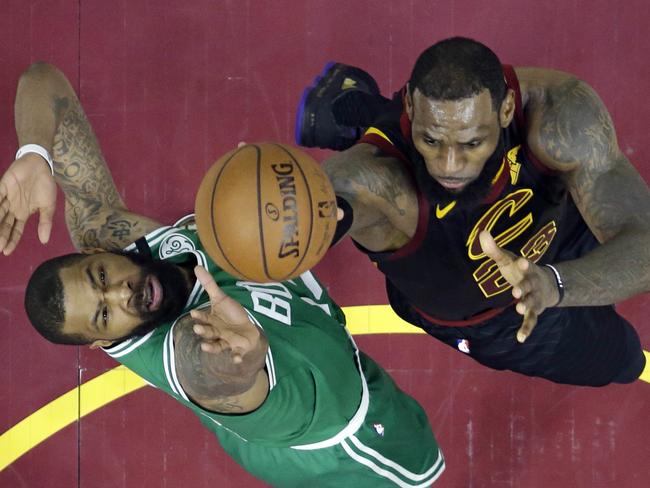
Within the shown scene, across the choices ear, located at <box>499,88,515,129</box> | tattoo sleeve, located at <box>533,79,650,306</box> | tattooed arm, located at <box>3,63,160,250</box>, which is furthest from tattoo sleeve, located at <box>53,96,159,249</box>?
tattoo sleeve, located at <box>533,79,650,306</box>

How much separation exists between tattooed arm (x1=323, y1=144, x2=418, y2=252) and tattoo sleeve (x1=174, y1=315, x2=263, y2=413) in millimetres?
622

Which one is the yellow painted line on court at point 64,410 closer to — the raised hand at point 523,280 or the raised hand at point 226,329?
the raised hand at point 226,329

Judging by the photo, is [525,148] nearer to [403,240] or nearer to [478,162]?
[478,162]

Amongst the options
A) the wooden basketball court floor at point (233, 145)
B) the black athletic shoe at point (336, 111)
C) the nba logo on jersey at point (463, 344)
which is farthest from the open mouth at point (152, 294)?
the wooden basketball court floor at point (233, 145)

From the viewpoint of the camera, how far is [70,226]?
3.57 metres

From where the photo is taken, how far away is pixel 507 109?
2.54 metres

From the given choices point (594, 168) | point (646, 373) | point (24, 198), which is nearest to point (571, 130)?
point (594, 168)

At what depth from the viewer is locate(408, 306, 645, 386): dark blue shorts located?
3369 millimetres

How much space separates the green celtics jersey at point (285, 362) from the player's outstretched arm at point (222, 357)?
66 mm

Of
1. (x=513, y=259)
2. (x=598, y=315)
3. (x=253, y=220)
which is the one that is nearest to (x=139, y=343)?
(x=253, y=220)

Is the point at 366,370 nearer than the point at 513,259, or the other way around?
the point at 513,259

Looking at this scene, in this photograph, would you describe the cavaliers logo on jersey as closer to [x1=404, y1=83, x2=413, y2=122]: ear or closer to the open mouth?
[x1=404, y1=83, x2=413, y2=122]: ear

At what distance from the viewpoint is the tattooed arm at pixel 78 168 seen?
341 cm

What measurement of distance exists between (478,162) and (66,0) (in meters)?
3.35
